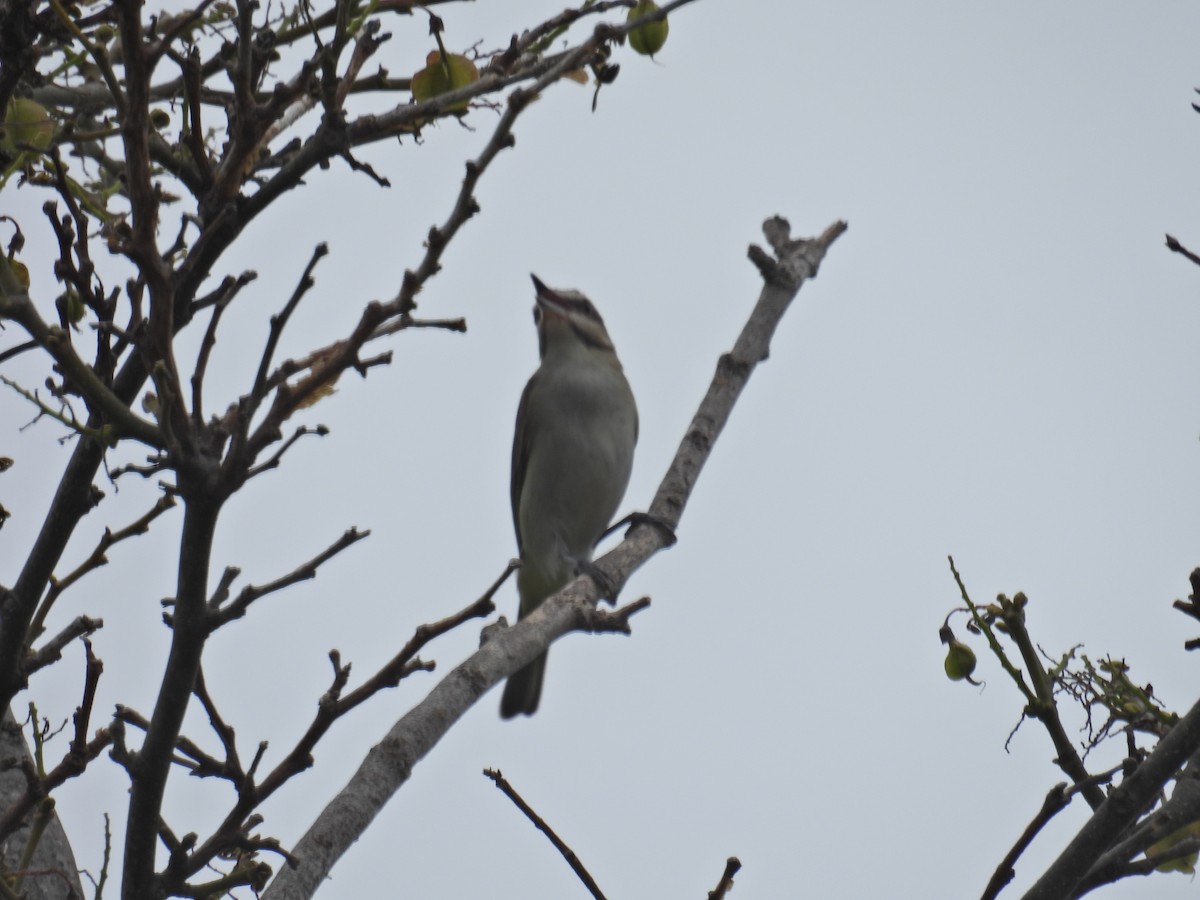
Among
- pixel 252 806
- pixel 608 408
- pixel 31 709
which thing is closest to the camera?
pixel 252 806

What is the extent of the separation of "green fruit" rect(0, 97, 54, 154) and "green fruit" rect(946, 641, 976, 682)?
113 inches

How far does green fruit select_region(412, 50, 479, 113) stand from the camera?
11.4ft

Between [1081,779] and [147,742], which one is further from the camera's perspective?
[1081,779]

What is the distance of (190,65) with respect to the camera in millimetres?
2793

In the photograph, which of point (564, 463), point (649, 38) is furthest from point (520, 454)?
point (649, 38)

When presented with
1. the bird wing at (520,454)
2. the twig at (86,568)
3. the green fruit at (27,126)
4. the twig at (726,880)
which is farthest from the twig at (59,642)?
the bird wing at (520,454)

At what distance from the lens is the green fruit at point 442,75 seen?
137 inches

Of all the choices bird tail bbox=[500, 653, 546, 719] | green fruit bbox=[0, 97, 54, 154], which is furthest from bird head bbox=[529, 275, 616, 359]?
green fruit bbox=[0, 97, 54, 154]

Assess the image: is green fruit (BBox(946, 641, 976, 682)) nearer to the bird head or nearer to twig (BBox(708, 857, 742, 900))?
twig (BBox(708, 857, 742, 900))

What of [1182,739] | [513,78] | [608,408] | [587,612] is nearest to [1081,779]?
[1182,739]

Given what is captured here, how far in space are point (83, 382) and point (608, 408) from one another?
665 centimetres

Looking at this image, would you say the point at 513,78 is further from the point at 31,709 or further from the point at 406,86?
the point at 31,709

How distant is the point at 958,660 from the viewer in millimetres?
3738

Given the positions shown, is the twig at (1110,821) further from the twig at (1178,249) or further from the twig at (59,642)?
the twig at (59,642)
